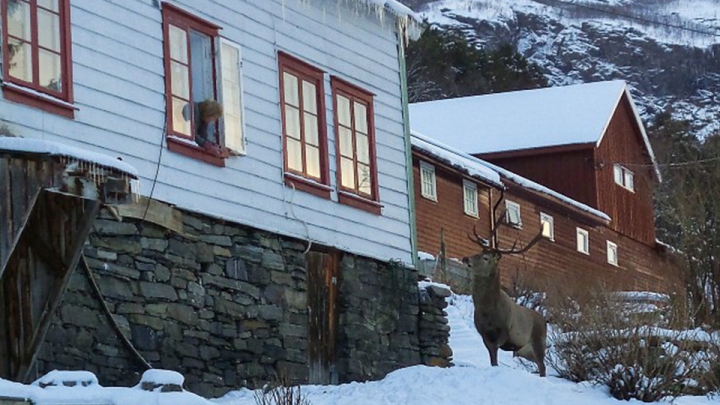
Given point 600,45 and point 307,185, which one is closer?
point 307,185

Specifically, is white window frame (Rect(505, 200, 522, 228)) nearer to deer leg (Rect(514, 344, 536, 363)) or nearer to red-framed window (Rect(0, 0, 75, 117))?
deer leg (Rect(514, 344, 536, 363))

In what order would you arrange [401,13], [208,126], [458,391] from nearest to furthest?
1. [458,391]
2. [208,126]
3. [401,13]

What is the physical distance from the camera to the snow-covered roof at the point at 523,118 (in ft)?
142

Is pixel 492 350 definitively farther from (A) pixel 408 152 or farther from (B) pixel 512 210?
(B) pixel 512 210

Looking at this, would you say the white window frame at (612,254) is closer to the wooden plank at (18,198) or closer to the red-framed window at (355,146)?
the red-framed window at (355,146)

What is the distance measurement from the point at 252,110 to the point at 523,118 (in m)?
26.6

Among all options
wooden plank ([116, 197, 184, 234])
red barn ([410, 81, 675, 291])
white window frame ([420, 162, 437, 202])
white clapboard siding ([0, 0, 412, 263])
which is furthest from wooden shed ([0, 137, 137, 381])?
red barn ([410, 81, 675, 291])

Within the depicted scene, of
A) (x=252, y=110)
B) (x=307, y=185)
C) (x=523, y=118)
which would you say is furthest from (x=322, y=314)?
(x=523, y=118)

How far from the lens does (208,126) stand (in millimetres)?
17953

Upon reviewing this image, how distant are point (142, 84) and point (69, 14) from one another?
1.33 meters

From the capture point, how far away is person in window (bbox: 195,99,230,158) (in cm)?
1770

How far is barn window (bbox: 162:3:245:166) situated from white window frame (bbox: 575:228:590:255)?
25.4 m

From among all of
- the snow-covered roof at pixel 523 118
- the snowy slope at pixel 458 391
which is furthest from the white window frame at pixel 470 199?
the snowy slope at pixel 458 391

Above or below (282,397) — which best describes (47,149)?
above
